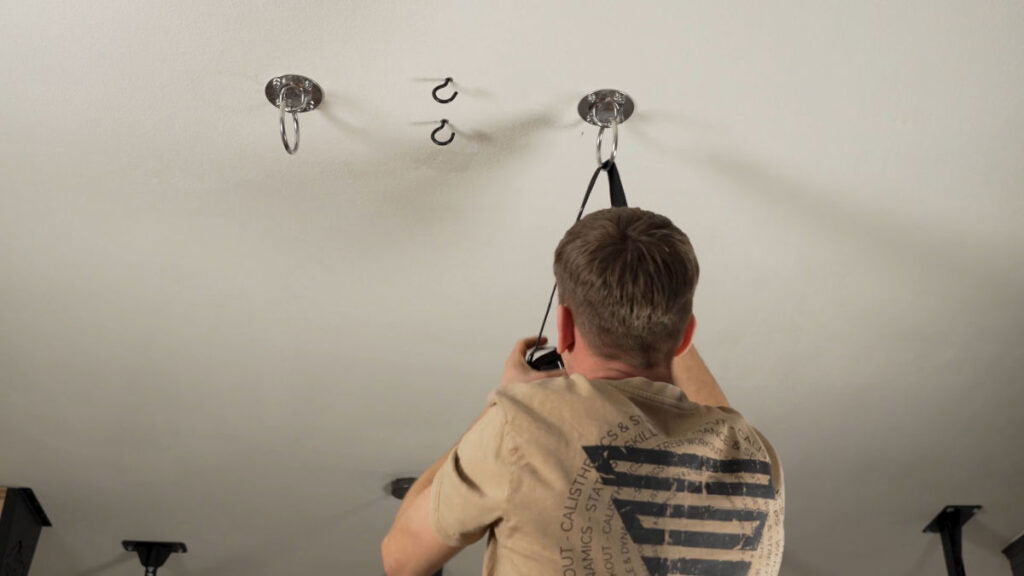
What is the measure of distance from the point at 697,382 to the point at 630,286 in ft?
1.43

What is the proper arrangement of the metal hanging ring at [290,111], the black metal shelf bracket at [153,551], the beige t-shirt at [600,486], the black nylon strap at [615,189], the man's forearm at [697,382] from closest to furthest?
the beige t-shirt at [600,486] < the man's forearm at [697,382] < the black nylon strap at [615,189] < the metal hanging ring at [290,111] < the black metal shelf bracket at [153,551]

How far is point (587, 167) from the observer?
7.97 ft

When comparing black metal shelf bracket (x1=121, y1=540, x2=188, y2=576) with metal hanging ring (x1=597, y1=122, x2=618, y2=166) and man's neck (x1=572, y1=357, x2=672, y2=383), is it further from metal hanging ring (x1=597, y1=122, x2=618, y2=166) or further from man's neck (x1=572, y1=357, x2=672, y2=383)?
man's neck (x1=572, y1=357, x2=672, y2=383)

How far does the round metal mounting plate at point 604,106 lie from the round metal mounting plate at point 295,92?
1.68ft

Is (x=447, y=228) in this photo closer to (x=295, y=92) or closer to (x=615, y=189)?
(x=295, y=92)

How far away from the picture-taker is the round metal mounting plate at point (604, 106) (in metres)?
2.21

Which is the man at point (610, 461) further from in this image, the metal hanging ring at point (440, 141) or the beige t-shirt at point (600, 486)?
the metal hanging ring at point (440, 141)

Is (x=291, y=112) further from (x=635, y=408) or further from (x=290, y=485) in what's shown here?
(x=290, y=485)

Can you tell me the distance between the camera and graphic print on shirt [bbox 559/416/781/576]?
51.7 inches

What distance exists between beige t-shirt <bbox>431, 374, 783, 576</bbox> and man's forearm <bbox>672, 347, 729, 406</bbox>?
0.36m

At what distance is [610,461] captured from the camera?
52.1 inches

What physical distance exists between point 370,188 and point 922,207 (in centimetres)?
123

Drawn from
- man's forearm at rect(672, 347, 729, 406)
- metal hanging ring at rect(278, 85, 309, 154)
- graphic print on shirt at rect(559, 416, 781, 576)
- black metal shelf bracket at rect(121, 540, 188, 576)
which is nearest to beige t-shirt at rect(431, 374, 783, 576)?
graphic print on shirt at rect(559, 416, 781, 576)

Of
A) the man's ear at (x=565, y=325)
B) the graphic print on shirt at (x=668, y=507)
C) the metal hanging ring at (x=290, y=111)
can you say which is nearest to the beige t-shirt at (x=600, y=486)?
the graphic print on shirt at (x=668, y=507)
